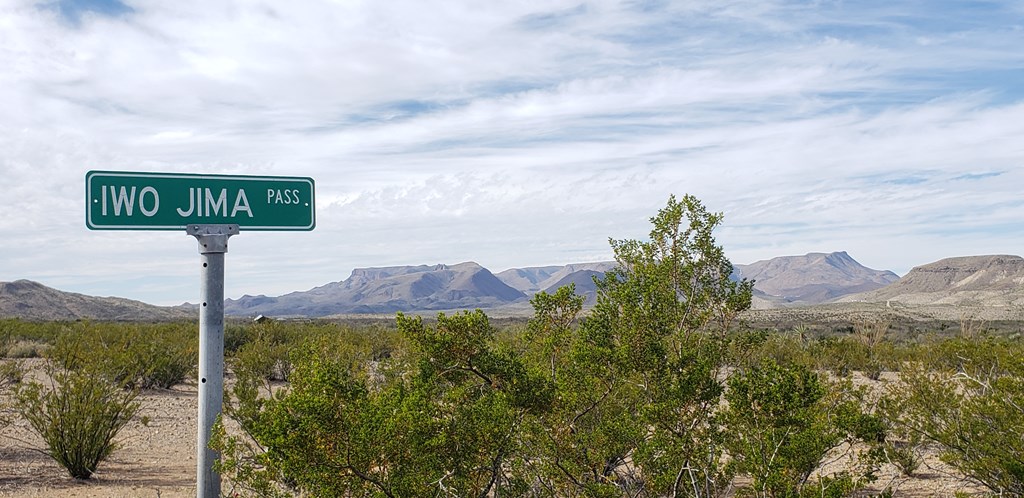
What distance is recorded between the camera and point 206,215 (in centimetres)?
405

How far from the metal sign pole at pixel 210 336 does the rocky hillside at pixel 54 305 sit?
91.0 m

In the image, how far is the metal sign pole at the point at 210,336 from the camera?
4.00 m

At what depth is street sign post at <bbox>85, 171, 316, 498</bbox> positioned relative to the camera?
390 cm

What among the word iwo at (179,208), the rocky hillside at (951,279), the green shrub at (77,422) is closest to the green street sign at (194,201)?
the word iwo at (179,208)

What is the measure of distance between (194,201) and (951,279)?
548 ft

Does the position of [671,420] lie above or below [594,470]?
above

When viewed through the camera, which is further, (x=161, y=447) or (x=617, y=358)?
(x=161, y=447)

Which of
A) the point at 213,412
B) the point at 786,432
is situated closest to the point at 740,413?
the point at 786,432

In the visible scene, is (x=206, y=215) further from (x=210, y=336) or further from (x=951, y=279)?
(x=951, y=279)

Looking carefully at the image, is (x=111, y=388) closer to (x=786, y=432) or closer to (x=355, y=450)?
(x=355, y=450)

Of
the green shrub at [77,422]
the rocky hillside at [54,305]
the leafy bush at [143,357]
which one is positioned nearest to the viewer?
the green shrub at [77,422]

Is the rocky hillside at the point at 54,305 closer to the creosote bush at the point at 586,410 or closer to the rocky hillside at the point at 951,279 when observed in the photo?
the creosote bush at the point at 586,410

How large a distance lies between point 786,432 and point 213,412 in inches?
115

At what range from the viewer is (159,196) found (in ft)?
13.1
